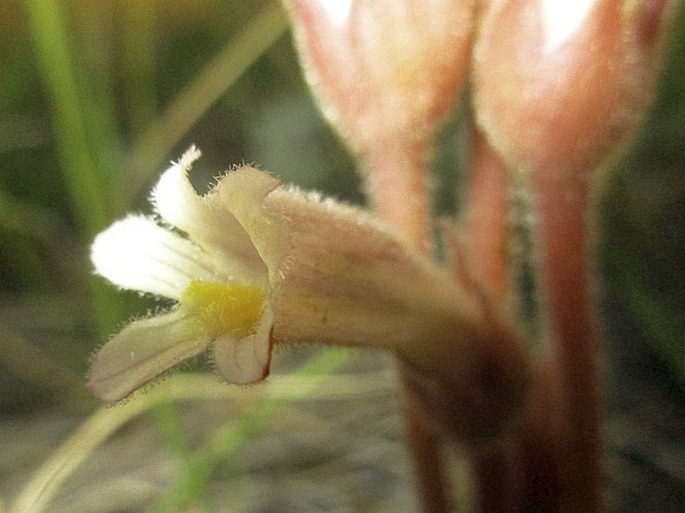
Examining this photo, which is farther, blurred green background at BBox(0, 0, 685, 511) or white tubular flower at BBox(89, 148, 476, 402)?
blurred green background at BBox(0, 0, 685, 511)

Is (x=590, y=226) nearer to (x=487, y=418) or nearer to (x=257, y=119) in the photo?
(x=487, y=418)

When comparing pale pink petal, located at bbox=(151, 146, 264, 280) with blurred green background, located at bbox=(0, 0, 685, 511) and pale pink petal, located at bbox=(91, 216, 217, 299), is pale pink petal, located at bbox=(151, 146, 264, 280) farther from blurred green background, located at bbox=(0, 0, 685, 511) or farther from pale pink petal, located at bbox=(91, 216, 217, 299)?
blurred green background, located at bbox=(0, 0, 685, 511)

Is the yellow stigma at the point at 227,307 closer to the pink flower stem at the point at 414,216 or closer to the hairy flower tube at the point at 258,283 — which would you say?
the hairy flower tube at the point at 258,283

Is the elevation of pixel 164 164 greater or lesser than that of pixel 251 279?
greater

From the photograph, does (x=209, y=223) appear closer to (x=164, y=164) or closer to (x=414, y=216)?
(x=414, y=216)

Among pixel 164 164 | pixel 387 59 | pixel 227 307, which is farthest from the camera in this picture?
pixel 164 164

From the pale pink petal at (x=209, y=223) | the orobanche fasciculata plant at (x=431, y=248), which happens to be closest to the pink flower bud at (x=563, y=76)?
the orobanche fasciculata plant at (x=431, y=248)

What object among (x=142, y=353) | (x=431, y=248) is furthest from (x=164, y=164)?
(x=142, y=353)

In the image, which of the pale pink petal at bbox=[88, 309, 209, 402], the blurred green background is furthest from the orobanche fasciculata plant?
the blurred green background
